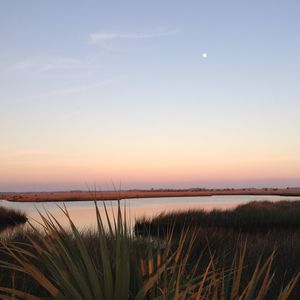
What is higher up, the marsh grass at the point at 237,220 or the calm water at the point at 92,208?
the marsh grass at the point at 237,220

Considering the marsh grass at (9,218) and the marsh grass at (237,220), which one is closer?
the marsh grass at (237,220)

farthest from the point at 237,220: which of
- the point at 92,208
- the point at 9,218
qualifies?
the point at 92,208

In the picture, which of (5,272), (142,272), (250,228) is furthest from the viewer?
(250,228)

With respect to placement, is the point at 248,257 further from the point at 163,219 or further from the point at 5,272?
the point at 163,219

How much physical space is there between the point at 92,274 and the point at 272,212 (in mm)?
21847

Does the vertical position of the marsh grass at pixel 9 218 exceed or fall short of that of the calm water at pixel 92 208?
it exceeds it

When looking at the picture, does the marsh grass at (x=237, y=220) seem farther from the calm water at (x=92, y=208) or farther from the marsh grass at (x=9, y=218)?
the marsh grass at (x=9, y=218)

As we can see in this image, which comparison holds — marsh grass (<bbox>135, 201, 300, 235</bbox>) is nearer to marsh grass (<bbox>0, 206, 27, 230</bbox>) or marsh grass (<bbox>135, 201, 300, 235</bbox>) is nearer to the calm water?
the calm water

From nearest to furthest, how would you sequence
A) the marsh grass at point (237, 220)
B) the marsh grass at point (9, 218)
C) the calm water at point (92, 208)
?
the marsh grass at point (237, 220)
the marsh grass at point (9, 218)
the calm water at point (92, 208)

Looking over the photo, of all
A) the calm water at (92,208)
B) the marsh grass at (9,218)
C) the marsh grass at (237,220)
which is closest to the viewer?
the marsh grass at (237,220)

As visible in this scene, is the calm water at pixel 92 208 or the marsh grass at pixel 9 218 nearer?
the marsh grass at pixel 9 218

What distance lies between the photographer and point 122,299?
285 centimetres

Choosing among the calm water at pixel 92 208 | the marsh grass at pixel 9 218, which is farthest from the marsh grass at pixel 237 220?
the marsh grass at pixel 9 218

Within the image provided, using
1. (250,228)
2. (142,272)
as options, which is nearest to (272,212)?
(250,228)
